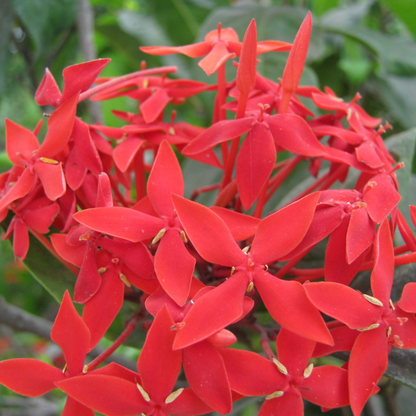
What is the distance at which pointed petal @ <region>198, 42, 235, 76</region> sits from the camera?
413 mm

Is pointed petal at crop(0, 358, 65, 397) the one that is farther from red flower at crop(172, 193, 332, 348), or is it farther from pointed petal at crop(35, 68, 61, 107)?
pointed petal at crop(35, 68, 61, 107)

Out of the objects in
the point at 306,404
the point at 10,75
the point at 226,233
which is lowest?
the point at 306,404

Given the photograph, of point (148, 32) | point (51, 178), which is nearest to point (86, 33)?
point (148, 32)

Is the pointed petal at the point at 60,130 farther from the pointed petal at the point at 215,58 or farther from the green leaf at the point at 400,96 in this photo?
the green leaf at the point at 400,96

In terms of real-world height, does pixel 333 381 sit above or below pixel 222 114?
below

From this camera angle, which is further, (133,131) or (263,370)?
(133,131)

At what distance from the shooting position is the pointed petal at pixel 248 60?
38cm

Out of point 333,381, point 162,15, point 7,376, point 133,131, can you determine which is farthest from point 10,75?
point 333,381

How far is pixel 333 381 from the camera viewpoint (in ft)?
1.09

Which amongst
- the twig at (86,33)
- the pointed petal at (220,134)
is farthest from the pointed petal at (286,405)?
the twig at (86,33)

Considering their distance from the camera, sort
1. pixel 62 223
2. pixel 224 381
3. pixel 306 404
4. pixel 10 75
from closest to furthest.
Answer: pixel 224 381 < pixel 62 223 < pixel 306 404 < pixel 10 75

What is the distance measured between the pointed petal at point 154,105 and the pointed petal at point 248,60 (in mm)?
100

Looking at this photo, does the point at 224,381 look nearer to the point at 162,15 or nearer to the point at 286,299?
the point at 286,299

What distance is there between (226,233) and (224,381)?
0.10m
